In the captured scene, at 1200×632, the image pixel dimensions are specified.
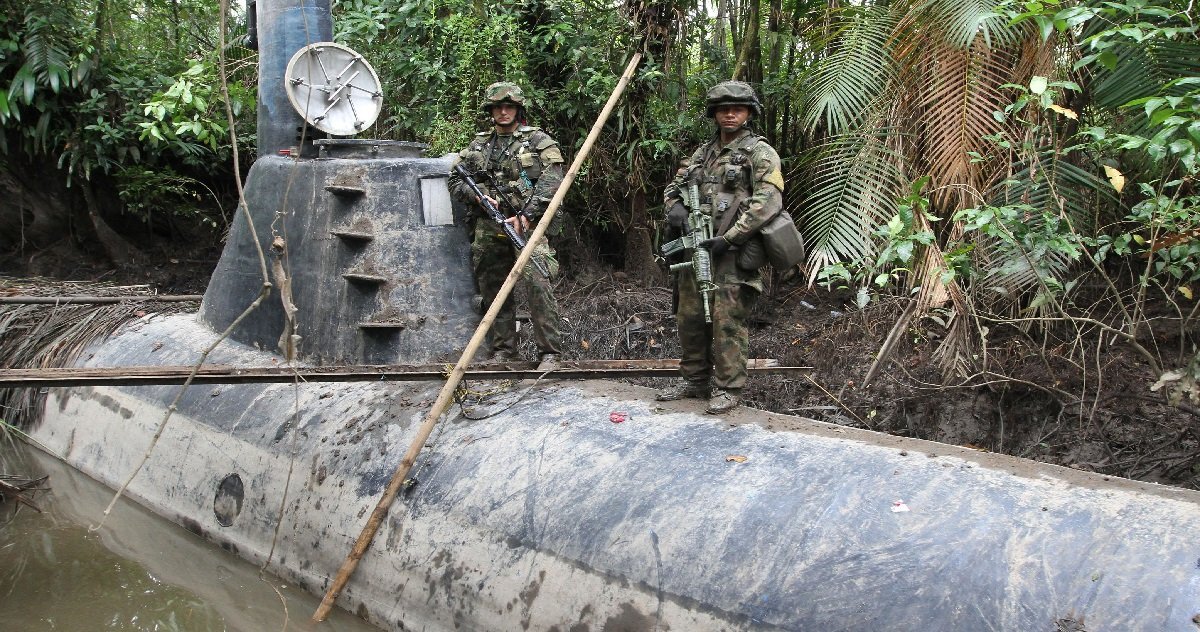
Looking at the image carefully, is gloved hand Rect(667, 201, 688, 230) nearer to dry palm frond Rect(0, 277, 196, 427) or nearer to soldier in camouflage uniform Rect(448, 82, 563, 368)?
soldier in camouflage uniform Rect(448, 82, 563, 368)

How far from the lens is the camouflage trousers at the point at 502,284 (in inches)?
261

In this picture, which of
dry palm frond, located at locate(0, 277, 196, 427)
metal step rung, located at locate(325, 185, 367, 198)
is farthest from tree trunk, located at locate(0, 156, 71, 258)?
metal step rung, located at locate(325, 185, 367, 198)

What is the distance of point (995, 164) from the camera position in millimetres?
7227

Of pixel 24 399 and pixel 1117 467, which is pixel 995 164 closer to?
pixel 1117 467

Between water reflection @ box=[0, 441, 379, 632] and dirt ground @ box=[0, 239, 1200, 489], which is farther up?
dirt ground @ box=[0, 239, 1200, 489]

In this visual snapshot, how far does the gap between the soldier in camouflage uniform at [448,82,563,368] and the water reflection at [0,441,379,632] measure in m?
2.20

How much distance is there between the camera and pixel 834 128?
8633mm

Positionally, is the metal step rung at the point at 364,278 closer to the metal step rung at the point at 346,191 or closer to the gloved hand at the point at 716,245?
the metal step rung at the point at 346,191

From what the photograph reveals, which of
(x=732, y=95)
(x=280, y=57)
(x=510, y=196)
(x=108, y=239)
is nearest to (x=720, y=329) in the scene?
(x=732, y=95)

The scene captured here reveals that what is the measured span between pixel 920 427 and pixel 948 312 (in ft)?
2.82

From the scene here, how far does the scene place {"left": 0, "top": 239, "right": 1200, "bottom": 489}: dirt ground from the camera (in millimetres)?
6262

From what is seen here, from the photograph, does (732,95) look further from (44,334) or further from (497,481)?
(44,334)

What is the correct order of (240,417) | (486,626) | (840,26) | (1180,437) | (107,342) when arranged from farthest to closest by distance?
(107,342)
(840,26)
(240,417)
(1180,437)
(486,626)

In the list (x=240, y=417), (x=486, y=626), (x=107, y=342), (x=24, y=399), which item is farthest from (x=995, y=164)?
(x=24, y=399)
